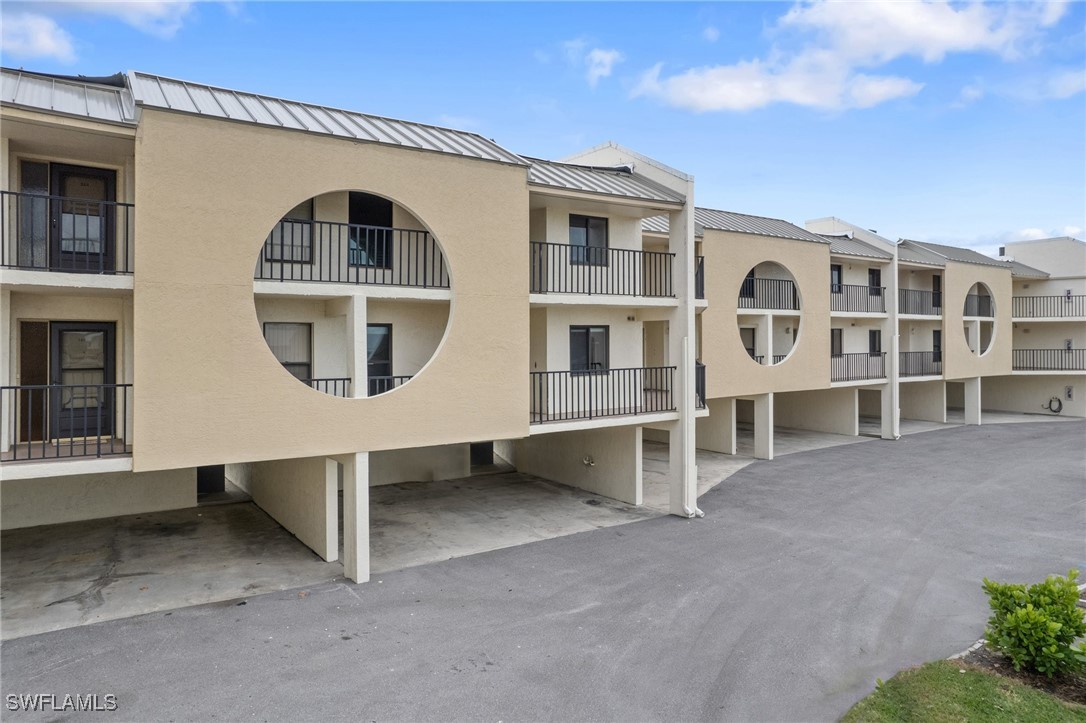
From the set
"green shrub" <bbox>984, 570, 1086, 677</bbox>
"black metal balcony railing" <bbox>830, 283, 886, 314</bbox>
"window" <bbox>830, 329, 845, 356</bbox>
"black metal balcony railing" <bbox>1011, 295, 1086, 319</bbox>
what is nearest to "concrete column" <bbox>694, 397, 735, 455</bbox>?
"window" <bbox>830, 329, 845, 356</bbox>

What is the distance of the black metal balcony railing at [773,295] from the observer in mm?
22859

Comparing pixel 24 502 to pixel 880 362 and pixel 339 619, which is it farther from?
pixel 880 362

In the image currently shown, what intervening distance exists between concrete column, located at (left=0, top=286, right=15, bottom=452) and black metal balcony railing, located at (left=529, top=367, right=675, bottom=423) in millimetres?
9169

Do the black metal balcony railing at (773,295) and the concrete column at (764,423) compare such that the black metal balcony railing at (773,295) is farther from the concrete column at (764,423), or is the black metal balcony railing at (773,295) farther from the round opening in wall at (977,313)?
the round opening in wall at (977,313)

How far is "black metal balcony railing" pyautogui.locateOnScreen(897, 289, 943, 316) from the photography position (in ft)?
91.0

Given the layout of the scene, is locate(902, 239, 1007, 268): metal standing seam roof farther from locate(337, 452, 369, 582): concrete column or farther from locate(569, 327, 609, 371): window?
locate(337, 452, 369, 582): concrete column

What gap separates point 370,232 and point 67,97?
5.32m

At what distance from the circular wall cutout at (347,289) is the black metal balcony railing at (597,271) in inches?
103

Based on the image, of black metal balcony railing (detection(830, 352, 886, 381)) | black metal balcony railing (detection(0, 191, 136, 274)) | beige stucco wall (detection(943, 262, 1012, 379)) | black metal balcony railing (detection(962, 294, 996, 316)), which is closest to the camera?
black metal balcony railing (detection(0, 191, 136, 274))

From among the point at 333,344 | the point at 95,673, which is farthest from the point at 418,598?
the point at 333,344

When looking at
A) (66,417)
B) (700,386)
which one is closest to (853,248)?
(700,386)

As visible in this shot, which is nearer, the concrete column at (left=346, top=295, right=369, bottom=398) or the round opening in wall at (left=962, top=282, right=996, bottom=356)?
the concrete column at (left=346, top=295, right=369, bottom=398)

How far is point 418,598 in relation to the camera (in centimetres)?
1048

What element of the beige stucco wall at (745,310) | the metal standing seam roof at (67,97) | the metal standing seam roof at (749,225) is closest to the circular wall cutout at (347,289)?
the metal standing seam roof at (67,97)
